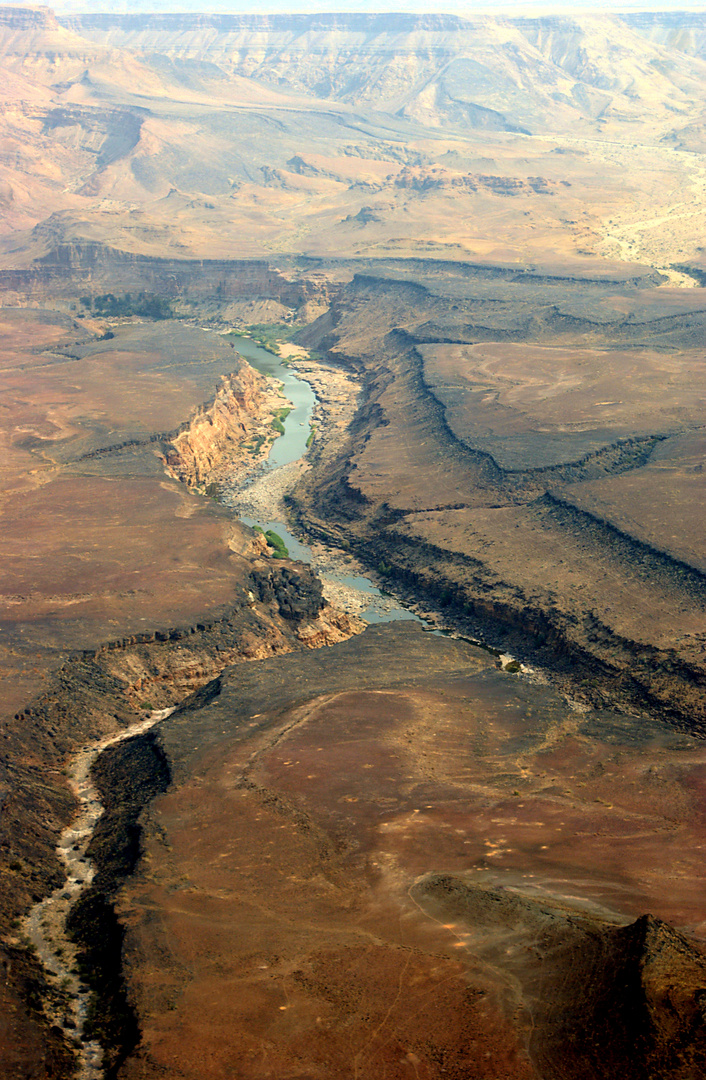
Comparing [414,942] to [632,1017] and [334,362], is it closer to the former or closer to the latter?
[632,1017]

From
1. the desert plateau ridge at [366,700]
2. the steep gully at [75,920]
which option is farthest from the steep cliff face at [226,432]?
the steep gully at [75,920]

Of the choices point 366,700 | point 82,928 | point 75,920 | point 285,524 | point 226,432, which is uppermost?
point 226,432

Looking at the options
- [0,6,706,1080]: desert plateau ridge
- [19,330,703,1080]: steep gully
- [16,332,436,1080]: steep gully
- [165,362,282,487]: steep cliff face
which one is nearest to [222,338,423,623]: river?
[0,6,706,1080]: desert plateau ridge

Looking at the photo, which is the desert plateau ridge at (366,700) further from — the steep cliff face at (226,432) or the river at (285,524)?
the river at (285,524)

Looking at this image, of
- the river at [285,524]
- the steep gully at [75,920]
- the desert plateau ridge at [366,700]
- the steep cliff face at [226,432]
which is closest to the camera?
the desert plateau ridge at [366,700]

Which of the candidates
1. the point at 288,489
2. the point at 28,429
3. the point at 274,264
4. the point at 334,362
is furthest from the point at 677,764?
the point at 274,264

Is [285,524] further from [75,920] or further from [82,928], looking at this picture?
[82,928]

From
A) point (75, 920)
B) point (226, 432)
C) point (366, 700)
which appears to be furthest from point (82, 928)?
point (226, 432)
